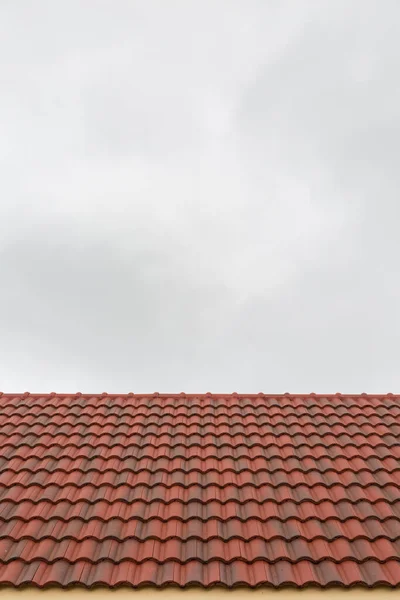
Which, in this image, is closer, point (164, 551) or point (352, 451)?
point (164, 551)

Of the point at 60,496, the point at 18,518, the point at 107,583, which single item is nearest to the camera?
the point at 107,583

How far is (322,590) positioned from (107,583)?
5.74 ft

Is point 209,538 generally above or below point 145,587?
above

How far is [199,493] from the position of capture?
4762 mm

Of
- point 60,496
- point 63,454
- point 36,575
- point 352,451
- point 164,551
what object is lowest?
point 36,575

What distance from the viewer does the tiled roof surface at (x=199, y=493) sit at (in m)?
3.86

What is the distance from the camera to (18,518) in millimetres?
4398

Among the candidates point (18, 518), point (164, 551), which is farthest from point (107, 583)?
point (18, 518)

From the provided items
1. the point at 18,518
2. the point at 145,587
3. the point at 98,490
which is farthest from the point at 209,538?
the point at 18,518

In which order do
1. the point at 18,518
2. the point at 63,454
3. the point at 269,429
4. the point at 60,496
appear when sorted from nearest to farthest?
the point at 18,518 < the point at 60,496 < the point at 63,454 < the point at 269,429

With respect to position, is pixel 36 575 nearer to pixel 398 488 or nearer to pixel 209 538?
pixel 209 538

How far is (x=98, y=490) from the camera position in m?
4.82

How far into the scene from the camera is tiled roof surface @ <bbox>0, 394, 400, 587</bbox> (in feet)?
12.6

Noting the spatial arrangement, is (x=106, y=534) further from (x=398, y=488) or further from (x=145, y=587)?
(x=398, y=488)
